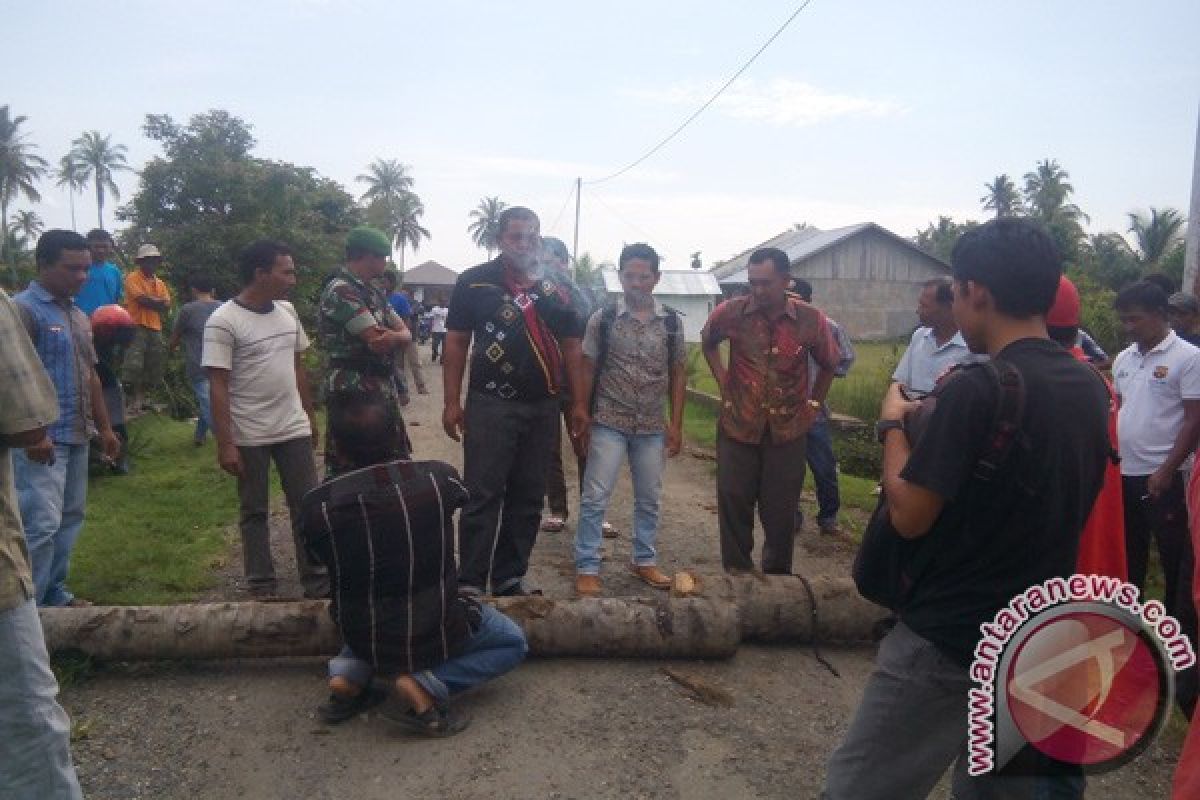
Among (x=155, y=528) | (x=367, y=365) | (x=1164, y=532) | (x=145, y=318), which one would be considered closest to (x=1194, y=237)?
(x=1164, y=532)

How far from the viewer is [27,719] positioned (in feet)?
7.18

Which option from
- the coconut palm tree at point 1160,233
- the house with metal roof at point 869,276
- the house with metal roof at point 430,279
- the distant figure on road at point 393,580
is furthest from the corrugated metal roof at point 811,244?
the distant figure on road at point 393,580

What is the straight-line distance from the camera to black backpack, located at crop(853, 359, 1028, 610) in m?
1.76

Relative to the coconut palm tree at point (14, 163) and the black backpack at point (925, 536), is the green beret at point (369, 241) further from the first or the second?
the coconut palm tree at point (14, 163)

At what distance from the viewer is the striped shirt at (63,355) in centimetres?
407

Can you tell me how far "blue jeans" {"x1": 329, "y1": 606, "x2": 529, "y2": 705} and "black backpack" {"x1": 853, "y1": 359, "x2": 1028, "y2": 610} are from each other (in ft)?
6.06

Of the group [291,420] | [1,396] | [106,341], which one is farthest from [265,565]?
[106,341]

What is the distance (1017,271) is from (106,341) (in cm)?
661

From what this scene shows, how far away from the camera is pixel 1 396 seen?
2145 millimetres

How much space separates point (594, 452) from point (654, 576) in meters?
0.84

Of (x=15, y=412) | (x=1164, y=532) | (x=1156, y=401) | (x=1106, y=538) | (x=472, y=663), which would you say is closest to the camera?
(x=15, y=412)

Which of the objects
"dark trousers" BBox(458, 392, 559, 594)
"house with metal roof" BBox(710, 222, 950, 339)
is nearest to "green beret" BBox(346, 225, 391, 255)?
"dark trousers" BBox(458, 392, 559, 594)

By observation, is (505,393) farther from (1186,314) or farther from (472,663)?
(1186,314)

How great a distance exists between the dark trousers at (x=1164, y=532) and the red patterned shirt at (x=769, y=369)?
5.35 ft
